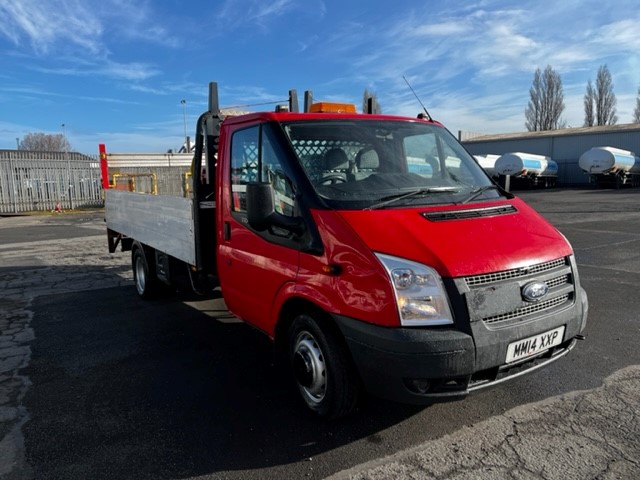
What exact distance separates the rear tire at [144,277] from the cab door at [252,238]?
2.66 m

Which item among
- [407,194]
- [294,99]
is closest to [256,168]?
[407,194]

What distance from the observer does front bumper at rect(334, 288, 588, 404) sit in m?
2.75

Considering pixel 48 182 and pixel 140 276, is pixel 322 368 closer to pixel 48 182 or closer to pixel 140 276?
pixel 140 276

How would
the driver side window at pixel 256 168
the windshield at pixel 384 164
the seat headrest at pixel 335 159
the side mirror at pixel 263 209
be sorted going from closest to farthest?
the side mirror at pixel 263 209 < the windshield at pixel 384 164 < the driver side window at pixel 256 168 < the seat headrest at pixel 335 159

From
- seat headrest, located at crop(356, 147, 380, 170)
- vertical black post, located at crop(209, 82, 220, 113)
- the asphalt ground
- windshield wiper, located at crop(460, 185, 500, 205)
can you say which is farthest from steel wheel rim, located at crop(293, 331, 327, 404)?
vertical black post, located at crop(209, 82, 220, 113)

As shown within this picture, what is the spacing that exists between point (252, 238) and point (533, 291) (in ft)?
7.00

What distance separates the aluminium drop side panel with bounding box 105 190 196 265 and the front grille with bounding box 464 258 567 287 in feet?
9.81

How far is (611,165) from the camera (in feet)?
117

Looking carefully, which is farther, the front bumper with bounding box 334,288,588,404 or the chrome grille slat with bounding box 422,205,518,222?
the chrome grille slat with bounding box 422,205,518,222

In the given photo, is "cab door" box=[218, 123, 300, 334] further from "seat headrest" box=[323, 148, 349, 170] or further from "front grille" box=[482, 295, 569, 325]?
"front grille" box=[482, 295, 569, 325]

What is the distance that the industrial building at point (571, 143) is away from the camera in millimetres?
41938

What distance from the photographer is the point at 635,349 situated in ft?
15.3

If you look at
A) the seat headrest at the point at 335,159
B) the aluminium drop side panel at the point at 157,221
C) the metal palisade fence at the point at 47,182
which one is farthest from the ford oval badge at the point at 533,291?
the metal palisade fence at the point at 47,182

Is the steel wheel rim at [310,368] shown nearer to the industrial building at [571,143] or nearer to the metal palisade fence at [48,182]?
the metal palisade fence at [48,182]
